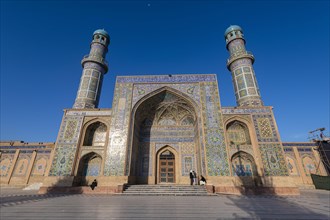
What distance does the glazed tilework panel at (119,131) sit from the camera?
9203mm

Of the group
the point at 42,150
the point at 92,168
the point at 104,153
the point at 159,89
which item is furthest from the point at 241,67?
the point at 42,150

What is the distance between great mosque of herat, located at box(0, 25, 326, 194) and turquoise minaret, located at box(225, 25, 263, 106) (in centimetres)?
8

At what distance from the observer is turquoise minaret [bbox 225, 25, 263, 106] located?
41.2ft

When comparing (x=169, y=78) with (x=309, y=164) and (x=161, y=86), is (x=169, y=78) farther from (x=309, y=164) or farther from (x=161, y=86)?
(x=309, y=164)

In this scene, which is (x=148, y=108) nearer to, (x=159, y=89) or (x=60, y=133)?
(x=159, y=89)

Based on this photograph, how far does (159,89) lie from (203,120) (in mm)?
3833

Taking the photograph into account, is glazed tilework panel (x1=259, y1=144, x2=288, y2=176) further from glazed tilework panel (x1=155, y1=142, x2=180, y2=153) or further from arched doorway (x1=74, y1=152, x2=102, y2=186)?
arched doorway (x1=74, y1=152, x2=102, y2=186)

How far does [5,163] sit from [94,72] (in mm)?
9868

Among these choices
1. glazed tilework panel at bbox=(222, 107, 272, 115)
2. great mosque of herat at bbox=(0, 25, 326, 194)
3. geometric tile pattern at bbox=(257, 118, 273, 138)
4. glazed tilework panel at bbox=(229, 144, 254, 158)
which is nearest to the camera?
great mosque of herat at bbox=(0, 25, 326, 194)

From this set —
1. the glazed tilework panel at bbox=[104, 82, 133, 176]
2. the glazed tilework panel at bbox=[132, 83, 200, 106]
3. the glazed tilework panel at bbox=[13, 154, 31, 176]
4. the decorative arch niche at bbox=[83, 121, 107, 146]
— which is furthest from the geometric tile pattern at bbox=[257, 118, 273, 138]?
the glazed tilework panel at bbox=[13, 154, 31, 176]

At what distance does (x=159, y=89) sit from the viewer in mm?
11789

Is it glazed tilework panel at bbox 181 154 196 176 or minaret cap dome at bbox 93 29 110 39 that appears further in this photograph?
minaret cap dome at bbox 93 29 110 39

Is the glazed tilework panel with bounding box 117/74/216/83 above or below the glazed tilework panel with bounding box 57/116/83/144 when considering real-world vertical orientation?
above

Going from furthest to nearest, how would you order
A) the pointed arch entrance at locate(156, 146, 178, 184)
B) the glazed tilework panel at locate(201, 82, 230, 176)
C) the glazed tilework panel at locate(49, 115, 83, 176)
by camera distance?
1. the pointed arch entrance at locate(156, 146, 178, 184)
2. the glazed tilework panel at locate(49, 115, 83, 176)
3. the glazed tilework panel at locate(201, 82, 230, 176)
